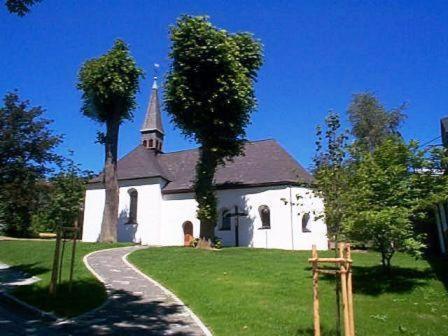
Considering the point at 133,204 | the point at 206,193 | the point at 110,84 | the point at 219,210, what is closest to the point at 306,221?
the point at 219,210

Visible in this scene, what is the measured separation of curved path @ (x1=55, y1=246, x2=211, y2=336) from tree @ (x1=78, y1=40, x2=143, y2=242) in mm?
16185

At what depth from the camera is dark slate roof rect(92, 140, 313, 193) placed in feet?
110

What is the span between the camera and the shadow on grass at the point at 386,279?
1387cm

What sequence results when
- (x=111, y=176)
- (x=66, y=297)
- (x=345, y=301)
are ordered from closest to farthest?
(x=345, y=301)
(x=66, y=297)
(x=111, y=176)

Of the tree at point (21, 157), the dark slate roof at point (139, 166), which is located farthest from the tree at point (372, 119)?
the tree at point (21, 157)

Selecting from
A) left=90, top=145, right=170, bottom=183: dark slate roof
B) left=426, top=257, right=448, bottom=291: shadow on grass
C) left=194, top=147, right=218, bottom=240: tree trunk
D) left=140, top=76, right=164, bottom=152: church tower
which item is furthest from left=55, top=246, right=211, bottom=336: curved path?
left=140, top=76, right=164, bottom=152: church tower

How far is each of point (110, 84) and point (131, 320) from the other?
75.0 feet

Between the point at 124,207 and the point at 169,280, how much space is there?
22.4 metres

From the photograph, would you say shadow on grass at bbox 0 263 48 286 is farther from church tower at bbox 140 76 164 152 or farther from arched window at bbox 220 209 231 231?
church tower at bbox 140 76 164 152

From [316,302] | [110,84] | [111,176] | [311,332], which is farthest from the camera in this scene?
[111,176]

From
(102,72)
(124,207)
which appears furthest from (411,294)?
(124,207)

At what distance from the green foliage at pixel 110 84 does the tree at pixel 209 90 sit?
4.55 meters

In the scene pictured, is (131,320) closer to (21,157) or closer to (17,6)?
(17,6)

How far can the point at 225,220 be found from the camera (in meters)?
34.8
